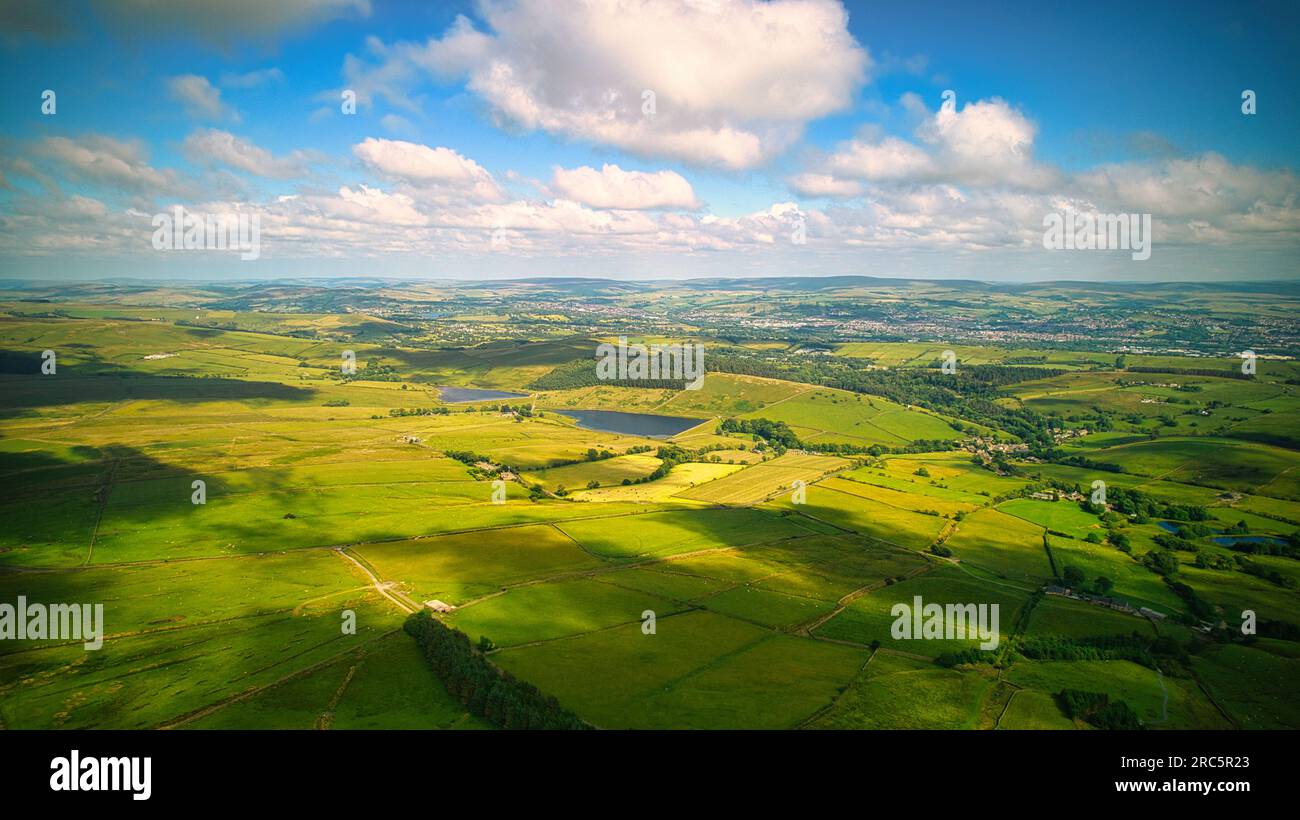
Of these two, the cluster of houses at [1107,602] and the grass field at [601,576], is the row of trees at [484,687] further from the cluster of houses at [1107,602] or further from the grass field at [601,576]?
the cluster of houses at [1107,602]

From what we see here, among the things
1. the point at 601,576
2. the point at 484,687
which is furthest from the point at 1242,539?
the point at 484,687

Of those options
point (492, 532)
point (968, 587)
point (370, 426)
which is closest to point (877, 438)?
point (968, 587)

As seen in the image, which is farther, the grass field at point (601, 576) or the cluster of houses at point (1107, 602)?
the cluster of houses at point (1107, 602)

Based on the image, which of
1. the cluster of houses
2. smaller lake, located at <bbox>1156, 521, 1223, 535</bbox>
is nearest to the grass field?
smaller lake, located at <bbox>1156, 521, 1223, 535</bbox>

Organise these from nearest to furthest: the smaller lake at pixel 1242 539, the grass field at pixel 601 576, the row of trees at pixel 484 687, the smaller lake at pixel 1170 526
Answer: the row of trees at pixel 484 687
the grass field at pixel 601 576
the smaller lake at pixel 1242 539
the smaller lake at pixel 1170 526

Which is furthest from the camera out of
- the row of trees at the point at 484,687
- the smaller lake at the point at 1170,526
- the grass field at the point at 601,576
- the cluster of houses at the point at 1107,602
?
the smaller lake at the point at 1170,526

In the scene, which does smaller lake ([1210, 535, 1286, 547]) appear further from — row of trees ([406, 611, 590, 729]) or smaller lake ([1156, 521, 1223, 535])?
row of trees ([406, 611, 590, 729])

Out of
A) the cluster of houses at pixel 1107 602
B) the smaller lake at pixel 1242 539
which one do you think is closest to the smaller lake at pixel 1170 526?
the smaller lake at pixel 1242 539

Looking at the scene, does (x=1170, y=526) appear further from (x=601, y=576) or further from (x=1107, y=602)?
(x=601, y=576)
